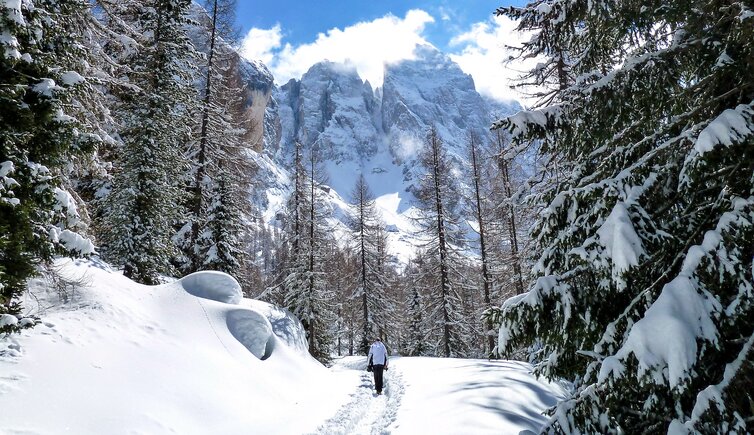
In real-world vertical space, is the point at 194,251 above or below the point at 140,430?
above

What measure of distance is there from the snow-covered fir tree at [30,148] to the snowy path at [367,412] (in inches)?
221

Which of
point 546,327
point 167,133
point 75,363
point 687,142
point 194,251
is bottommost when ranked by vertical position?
point 75,363

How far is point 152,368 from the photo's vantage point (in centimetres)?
813

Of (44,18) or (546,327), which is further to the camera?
(44,18)

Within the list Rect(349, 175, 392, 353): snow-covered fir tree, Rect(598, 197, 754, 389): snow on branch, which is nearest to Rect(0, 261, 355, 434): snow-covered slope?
Rect(598, 197, 754, 389): snow on branch

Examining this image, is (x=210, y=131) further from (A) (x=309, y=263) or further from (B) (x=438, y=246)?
(B) (x=438, y=246)

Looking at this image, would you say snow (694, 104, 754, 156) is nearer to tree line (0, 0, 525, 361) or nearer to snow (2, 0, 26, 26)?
tree line (0, 0, 525, 361)

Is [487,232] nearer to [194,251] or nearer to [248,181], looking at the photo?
[248,181]

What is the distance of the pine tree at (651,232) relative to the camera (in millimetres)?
2996

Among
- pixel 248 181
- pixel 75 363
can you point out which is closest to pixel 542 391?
pixel 75 363

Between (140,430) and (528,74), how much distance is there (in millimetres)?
13586

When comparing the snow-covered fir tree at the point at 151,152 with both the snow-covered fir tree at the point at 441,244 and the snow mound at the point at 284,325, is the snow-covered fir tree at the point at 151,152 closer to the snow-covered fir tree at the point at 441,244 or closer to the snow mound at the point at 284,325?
the snow mound at the point at 284,325

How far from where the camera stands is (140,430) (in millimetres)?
6270

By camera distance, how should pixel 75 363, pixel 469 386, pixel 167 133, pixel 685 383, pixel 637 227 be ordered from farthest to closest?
pixel 167 133 < pixel 469 386 < pixel 75 363 < pixel 637 227 < pixel 685 383
